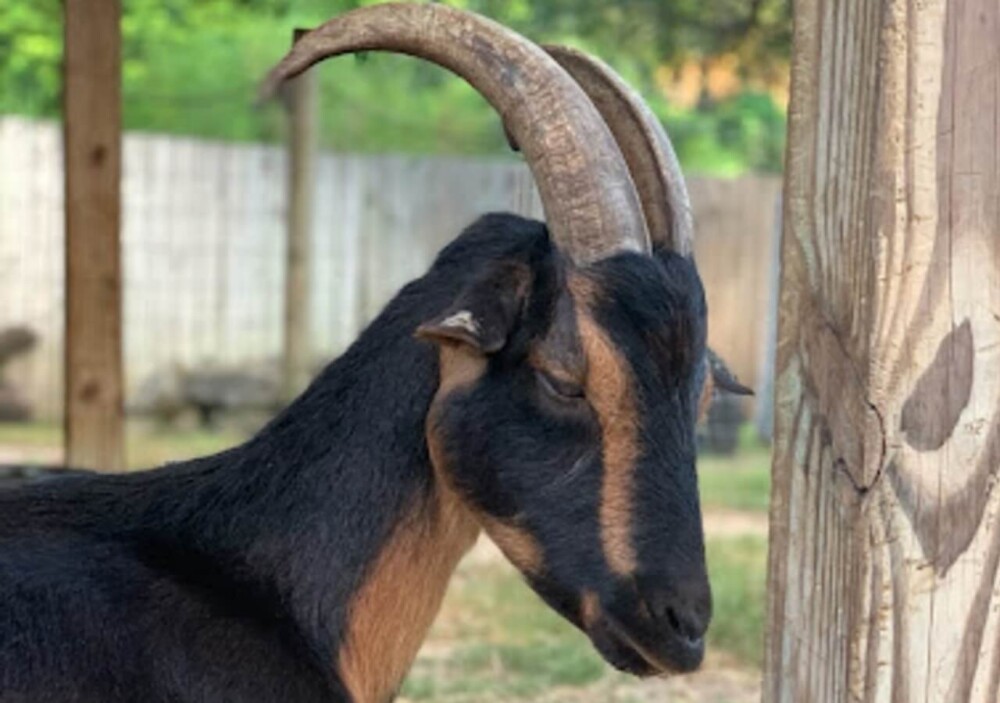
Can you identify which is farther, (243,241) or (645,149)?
(243,241)

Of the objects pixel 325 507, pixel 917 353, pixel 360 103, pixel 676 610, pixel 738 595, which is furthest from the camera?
pixel 360 103

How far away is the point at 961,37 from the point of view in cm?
253

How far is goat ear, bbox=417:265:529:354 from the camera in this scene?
3.30m

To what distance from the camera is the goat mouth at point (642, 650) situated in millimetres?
3172

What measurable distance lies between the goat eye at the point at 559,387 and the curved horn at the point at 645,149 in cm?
44

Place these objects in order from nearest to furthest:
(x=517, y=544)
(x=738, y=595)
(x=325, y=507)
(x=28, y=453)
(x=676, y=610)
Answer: (x=676, y=610)
(x=517, y=544)
(x=325, y=507)
(x=738, y=595)
(x=28, y=453)

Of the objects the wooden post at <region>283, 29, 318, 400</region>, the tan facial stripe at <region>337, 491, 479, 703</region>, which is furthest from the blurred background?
the tan facial stripe at <region>337, 491, 479, 703</region>

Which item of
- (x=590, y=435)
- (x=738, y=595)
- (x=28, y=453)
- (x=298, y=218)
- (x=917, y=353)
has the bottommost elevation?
(x=28, y=453)

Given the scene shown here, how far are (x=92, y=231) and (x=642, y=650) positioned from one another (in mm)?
4035

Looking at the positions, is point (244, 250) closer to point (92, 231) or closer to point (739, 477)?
point (739, 477)

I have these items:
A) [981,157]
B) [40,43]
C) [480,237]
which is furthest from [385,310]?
[40,43]

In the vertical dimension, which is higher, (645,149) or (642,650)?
(645,149)

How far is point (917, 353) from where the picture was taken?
2.56 meters

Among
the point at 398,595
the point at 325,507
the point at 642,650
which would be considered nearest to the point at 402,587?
the point at 398,595
